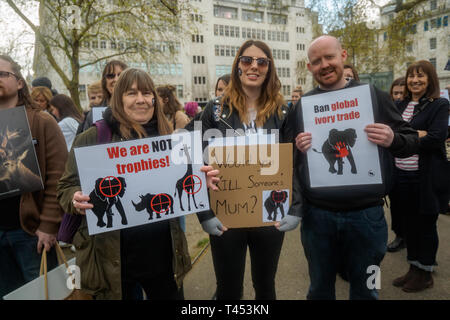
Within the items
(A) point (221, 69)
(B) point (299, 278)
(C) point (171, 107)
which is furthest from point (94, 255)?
(A) point (221, 69)

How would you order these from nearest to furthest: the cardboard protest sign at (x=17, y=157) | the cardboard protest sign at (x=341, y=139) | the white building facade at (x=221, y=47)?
the cardboard protest sign at (x=341, y=139)
the cardboard protest sign at (x=17, y=157)
the white building facade at (x=221, y=47)

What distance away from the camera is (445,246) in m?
3.62

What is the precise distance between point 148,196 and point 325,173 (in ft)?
3.78

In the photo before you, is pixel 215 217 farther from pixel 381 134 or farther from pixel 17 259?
pixel 17 259

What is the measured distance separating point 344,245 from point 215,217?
91cm

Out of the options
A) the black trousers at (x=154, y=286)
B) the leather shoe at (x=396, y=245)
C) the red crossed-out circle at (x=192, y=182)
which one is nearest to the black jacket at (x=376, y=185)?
the red crossed-out circle at (x=192, y=182)

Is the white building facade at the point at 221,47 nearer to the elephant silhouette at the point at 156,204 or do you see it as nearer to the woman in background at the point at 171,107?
the woman in background at the point at 171,107

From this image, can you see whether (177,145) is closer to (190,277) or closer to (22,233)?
(22,233)

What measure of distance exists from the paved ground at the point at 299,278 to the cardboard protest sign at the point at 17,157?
186cm

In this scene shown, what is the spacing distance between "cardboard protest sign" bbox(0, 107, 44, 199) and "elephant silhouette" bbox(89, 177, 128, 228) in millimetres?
674

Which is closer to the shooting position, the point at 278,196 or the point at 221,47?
the point at 278,196

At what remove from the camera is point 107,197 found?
1.60 meters

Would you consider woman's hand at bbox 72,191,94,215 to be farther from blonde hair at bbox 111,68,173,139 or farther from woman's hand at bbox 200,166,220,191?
woman's hand at bbox 200,166,220,191

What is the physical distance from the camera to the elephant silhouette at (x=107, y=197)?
5.17 feet
